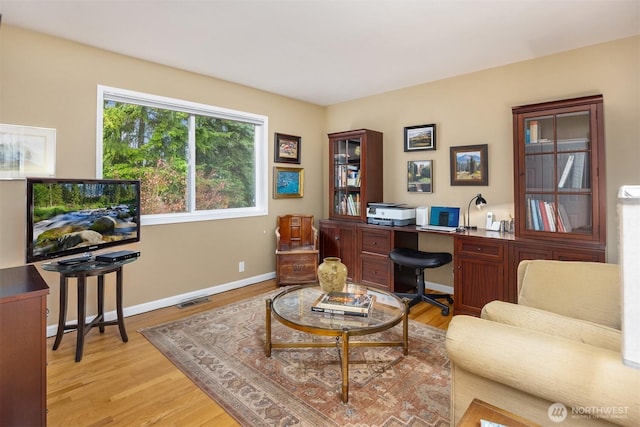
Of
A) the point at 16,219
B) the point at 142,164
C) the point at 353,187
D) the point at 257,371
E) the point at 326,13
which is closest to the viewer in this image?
the point at 257,371

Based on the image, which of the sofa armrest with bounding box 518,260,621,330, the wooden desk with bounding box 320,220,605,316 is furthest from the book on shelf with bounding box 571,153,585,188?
the sofa armrest with bounding box 518,260,621,330

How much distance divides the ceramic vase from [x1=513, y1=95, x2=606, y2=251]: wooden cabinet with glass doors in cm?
171

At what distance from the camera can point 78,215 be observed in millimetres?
2475

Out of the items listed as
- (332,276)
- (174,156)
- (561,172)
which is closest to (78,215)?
(174,156)

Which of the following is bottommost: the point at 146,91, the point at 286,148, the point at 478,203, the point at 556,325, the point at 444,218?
the point at 556,325

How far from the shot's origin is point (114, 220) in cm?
272

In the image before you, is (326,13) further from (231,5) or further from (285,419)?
(285,419)

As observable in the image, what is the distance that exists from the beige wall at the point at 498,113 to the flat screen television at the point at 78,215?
9.82 ft

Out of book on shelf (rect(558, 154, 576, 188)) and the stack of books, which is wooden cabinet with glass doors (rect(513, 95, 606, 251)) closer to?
book on shelf (rect(558, 154, 576, 188))

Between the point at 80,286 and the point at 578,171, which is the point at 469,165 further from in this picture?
the point at 80,286

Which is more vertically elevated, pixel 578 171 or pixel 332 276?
pixel 578 171

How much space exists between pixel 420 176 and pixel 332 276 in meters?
2.18

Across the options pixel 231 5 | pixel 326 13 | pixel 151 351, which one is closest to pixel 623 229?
pixel 326 13

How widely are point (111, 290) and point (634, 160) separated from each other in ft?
15.4
